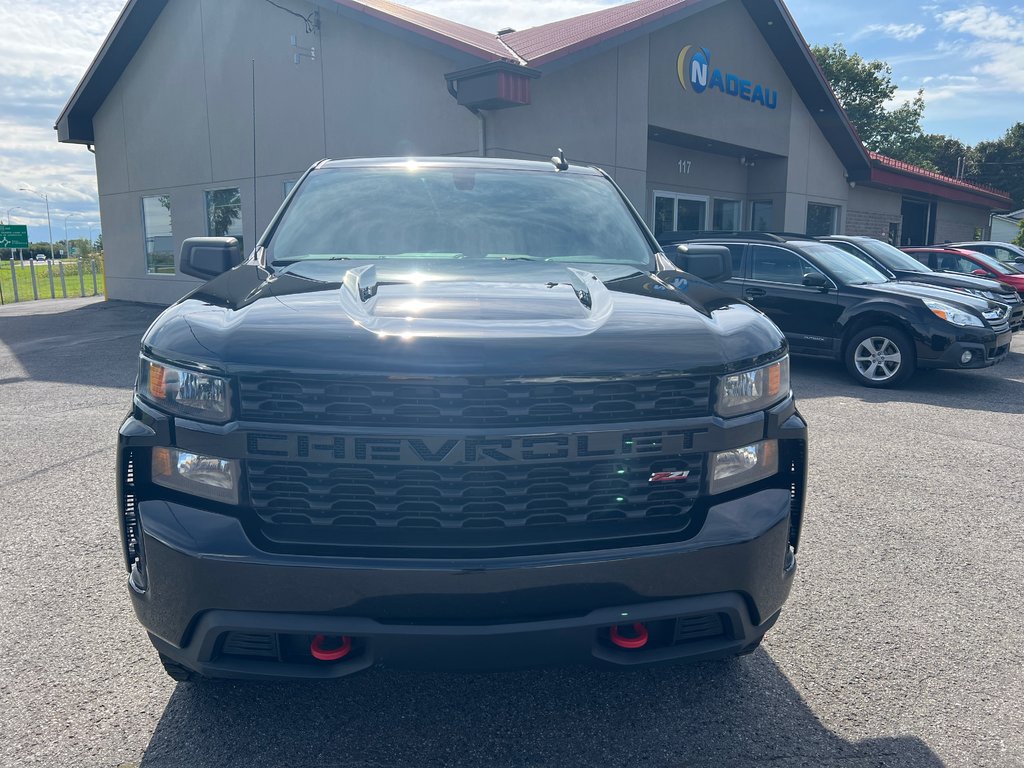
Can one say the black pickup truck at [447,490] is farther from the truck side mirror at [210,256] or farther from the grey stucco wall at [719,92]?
the grey stucco wall at [719,92]

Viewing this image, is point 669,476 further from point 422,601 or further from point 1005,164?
point 1005,164

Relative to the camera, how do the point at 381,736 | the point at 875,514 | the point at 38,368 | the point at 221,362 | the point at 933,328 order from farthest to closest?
the point at 38,368 < the point at 933,328 < the point at 875,514 < the point at 381,736 < the point at 221,362

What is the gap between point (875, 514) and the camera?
14.3 ft

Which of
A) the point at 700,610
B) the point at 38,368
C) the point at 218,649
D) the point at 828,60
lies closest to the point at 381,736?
the point at 218,649

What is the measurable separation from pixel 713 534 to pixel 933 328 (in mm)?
7427

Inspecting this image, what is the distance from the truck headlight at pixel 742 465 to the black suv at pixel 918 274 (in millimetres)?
9677

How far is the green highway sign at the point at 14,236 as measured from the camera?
971 inches

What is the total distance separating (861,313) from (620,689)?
286 inches

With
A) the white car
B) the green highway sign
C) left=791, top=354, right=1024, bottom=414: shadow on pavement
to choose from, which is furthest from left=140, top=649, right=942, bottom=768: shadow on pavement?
the green highway sign

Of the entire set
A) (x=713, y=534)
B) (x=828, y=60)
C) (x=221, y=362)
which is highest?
(x=828, y=60)

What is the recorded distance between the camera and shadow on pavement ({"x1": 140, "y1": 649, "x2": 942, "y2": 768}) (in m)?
2.26

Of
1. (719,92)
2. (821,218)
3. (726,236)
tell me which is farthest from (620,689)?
(821,218)

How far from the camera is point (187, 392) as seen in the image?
6.63ft

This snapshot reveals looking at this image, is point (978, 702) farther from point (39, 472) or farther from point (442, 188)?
point (39, 472)
